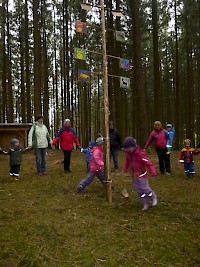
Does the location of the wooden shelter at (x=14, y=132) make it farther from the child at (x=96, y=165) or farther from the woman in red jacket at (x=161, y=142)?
the child at (x=96, y=165)

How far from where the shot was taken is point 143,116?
14602 mm

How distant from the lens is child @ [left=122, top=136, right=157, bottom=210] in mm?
6367

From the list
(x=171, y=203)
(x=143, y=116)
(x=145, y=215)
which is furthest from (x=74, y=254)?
(x=143, y=116)

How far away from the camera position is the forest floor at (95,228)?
4.21 metres

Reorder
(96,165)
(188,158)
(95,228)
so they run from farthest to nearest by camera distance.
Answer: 1. (188,158)
2. (96,165)
3. (95,228)

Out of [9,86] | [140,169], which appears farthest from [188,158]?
[9,86]

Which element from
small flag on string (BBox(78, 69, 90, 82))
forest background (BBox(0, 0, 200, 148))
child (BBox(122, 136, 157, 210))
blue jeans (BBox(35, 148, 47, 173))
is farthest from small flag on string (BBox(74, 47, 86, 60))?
forest background (BBox(0, 0, 200, 148))

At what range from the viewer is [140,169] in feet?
21.2

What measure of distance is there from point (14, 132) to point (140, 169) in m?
16.3

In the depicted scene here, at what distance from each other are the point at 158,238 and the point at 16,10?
26563 mm

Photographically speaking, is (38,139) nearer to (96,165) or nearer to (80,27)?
(96,165)

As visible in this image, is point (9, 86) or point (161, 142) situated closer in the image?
point (161, 142)

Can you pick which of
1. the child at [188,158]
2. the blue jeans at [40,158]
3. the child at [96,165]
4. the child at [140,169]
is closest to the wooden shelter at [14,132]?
the blue jeans at [40,158]

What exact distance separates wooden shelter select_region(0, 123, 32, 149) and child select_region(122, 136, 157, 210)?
14798mm
